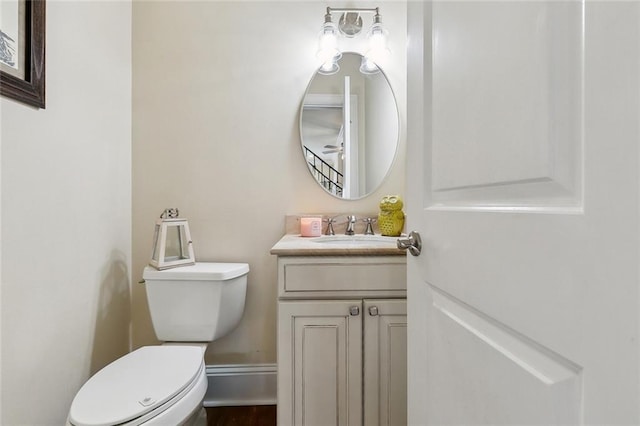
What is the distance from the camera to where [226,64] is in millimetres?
1527

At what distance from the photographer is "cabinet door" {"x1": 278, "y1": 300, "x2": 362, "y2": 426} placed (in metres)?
1.07

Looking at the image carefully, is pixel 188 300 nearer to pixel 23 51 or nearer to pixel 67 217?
pixel 67 217

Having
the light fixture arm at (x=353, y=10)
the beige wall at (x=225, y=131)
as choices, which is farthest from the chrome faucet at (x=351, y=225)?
the light fixture arm at (x=353, y=10)

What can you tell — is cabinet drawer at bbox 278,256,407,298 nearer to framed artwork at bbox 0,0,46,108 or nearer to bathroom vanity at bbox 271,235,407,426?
bathroom vanity at bbox 271,235,407,426

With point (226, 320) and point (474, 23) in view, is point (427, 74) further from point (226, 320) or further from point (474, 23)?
point (226, 320)

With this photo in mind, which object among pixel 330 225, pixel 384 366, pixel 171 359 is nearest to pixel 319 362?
pixel 384 366

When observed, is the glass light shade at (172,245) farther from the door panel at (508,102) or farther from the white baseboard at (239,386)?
the door panel at (508,102)

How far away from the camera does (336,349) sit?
3.50ft

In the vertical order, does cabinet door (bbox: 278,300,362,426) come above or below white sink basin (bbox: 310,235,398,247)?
below

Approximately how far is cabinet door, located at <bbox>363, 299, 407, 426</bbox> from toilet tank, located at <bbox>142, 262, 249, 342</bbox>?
2.03 feet

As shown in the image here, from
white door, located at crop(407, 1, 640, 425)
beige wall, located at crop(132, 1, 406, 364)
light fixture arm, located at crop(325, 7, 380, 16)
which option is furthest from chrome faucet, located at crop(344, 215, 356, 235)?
light fixture arm, located at crop(325, 7, 380, 16)

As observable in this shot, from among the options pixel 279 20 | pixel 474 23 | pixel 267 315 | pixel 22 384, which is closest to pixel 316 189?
pixel 267 315

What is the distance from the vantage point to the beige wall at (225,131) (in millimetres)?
1515

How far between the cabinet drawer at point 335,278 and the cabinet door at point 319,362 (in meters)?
0.04
